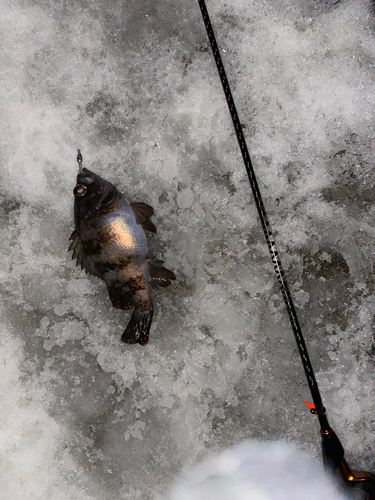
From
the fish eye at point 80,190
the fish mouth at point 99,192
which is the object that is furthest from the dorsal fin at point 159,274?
the fish eye at point 80,190

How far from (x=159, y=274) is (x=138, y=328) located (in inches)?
15.2

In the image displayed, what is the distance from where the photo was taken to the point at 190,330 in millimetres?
2562

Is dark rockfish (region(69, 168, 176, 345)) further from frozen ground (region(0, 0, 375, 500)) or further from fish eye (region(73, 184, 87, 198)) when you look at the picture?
frozen ground (region(0, 0, 375, 500))

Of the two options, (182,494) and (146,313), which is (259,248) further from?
(182,494)

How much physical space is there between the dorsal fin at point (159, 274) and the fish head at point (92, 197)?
1.49 feet

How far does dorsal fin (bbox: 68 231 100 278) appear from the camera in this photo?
2.37 metres

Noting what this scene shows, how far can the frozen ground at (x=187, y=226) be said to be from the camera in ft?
8.20

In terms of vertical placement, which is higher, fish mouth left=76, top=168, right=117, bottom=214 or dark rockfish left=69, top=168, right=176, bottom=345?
fish mouth left=76, top=168, right=117, bottom=214

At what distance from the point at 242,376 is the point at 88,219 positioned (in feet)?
4.88

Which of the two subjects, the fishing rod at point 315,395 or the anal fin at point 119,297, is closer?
the fishing rod at point 315,395

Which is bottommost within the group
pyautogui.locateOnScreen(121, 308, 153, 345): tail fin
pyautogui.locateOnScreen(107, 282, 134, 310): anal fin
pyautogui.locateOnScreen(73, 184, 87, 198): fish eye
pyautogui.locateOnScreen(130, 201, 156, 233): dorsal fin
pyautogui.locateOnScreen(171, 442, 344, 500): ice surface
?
pyautogui.locateOnScreen(171, 442, 344, 500): ice surface

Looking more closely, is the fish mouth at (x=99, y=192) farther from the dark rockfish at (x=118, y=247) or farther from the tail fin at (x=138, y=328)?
the tail fin at (x=138, y=328)

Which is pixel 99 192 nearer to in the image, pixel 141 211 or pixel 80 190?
pixel 80 190

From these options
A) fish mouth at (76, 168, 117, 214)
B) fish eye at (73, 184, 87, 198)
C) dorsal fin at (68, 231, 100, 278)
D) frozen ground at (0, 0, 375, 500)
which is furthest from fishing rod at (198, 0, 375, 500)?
dorsal fin at (68, 231, 100, 278)
